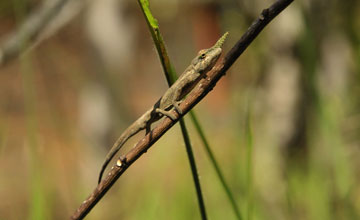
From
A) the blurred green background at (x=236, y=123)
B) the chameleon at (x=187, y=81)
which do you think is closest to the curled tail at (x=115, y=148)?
the chameleon at (x=187, y=81)

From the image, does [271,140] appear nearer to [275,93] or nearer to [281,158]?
[281,158]

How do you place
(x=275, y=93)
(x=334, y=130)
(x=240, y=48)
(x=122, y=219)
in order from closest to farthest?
(x=240, y=48) < (x=334, y=130) < (x=122, y=219) < (x=275, y=93)

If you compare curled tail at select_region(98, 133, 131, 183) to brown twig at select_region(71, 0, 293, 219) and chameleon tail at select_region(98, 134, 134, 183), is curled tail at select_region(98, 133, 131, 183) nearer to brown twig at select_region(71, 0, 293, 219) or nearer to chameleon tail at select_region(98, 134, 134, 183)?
chameleon tail at select_region(98, 134, 134, 183)

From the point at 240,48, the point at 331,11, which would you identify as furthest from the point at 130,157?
the point at 331,11

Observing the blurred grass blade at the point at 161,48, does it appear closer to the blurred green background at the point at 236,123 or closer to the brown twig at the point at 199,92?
the brown twig at the point at 199,92

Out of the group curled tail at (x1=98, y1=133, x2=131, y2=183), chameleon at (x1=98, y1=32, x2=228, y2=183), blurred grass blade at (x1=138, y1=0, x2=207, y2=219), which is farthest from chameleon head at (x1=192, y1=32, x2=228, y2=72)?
curled tail at (x1=98, y1=133, x2=131, y2=183)
